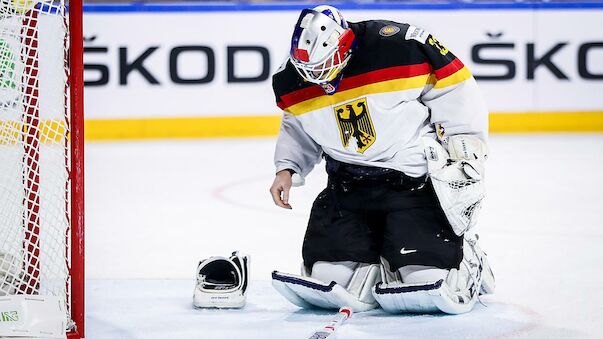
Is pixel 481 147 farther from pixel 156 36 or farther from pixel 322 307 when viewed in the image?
pixel 156 36

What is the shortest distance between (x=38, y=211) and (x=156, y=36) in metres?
4.37

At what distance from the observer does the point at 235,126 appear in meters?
6.83

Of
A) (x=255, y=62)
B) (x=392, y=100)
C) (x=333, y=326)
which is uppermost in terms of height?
(x=255, y=62)

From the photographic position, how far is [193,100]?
22.1 feet

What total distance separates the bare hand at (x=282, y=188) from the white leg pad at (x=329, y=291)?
212mm

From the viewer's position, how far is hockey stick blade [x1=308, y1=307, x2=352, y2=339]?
2.36 metres

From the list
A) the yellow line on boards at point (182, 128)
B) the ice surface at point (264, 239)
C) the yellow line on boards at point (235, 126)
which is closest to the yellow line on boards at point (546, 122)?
the yellow line on boards at point (235, 126)

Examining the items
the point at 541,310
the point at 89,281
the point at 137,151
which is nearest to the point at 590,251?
the point at 541,310

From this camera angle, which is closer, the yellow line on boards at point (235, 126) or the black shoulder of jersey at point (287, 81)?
the black shoulder of jersey at point (287, 81)

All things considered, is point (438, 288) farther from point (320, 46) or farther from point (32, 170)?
point (32, 170)

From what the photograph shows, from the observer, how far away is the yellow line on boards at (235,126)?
6.68 meters

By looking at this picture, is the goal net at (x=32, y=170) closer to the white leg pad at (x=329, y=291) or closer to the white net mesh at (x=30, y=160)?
the white net mesh at (x=30, y=160)

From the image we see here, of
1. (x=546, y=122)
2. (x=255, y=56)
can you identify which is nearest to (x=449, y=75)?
(x=255, y=56)

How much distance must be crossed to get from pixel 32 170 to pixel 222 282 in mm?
627
